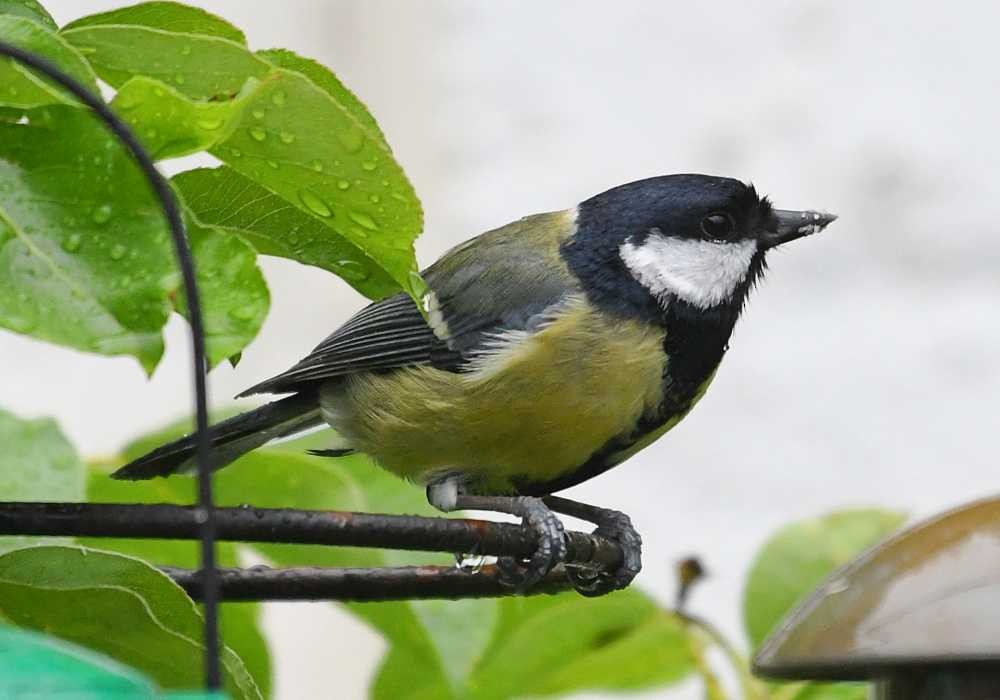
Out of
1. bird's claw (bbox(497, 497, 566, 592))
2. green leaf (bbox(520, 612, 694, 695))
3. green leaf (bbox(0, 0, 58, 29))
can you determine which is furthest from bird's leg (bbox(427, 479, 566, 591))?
green leaf (bbox(0, 0, 58, 29))

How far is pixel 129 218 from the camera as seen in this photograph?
0.48m

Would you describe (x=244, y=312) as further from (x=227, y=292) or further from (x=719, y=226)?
(x=719, y=226)

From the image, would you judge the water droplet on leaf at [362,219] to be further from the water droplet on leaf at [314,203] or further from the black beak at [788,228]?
the black beak at [788,228]

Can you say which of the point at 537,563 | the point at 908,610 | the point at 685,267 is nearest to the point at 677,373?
the point at 685,267

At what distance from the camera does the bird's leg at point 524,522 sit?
70 centimetres

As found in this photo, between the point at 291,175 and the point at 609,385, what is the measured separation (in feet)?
1.63

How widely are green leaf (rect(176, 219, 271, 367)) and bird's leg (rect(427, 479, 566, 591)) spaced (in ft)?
0.76

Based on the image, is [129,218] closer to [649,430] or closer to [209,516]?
[209,516]

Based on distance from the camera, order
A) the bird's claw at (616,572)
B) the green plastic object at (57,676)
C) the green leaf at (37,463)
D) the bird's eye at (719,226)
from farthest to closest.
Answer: the bird's eye at (719,226) < the bird's claw at (616,572) < the green leaf at (37,463) < the green plastic object at (57,676)

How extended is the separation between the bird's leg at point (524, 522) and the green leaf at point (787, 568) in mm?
160

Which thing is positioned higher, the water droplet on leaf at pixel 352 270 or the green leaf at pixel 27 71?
the green leaf at pixel 27 71

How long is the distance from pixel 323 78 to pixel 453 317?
51 cm

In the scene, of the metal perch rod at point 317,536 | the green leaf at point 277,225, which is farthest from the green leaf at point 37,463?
the green leaf at point 277,225

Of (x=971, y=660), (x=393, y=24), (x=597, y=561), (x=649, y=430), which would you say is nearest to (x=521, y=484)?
(x=649, y=430)
